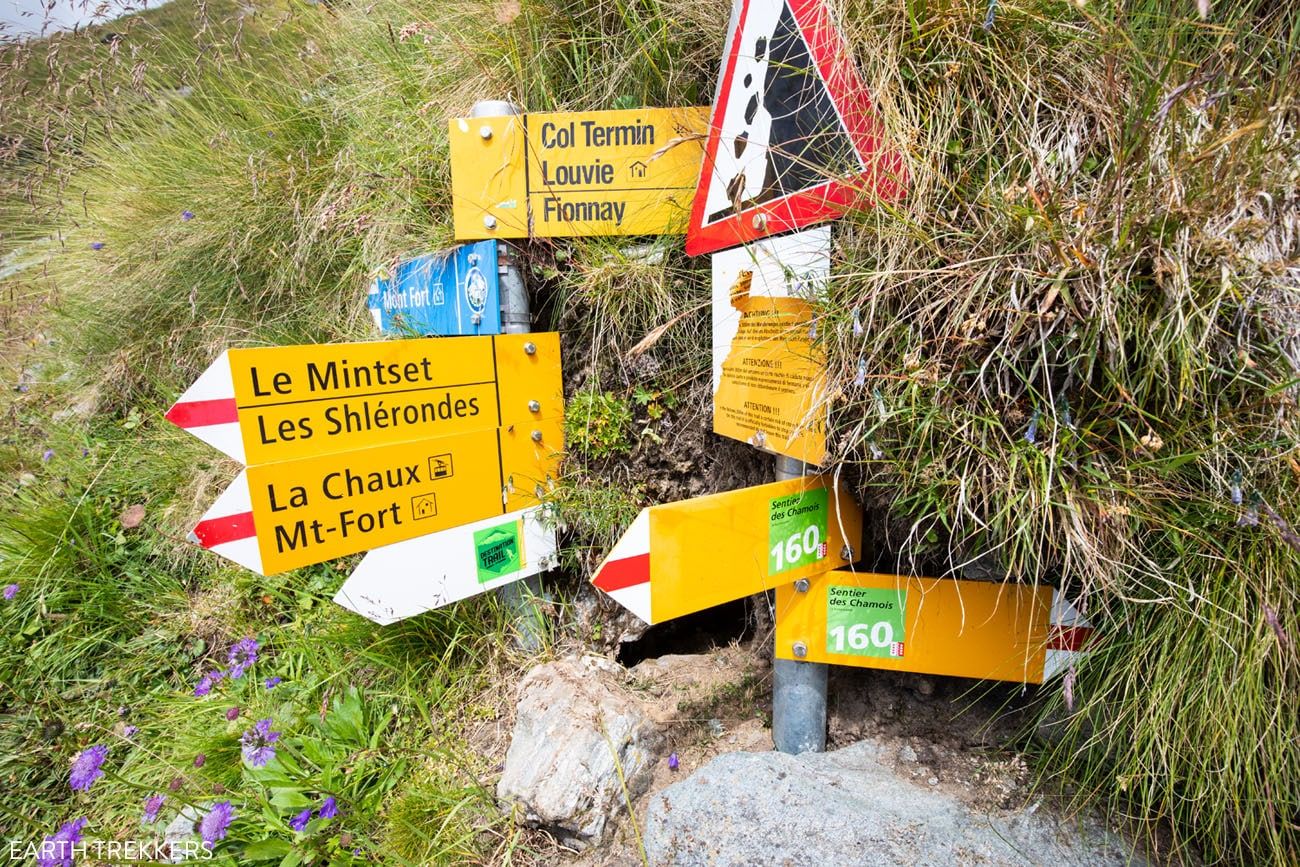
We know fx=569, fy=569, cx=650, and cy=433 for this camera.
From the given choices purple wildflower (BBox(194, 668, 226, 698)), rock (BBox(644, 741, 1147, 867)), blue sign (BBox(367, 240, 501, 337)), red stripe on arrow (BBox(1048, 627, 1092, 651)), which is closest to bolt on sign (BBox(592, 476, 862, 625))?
red stripe on arrow (BBox(1048, 627, 1092, 651))

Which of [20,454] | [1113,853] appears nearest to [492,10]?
[1113,853]

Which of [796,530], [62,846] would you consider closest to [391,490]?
[796,530]

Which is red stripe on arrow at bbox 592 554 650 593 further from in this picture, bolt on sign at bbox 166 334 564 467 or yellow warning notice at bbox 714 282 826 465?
bolt on sign at bbox 166 334 564 467

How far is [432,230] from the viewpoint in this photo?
2.50 metres

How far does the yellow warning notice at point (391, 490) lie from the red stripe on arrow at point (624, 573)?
2.60 ft

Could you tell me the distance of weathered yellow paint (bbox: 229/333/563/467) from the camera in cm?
147

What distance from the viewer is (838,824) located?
154 cm

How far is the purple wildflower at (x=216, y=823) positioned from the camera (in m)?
1.73

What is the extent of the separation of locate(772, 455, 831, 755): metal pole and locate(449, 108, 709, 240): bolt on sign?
1.08m

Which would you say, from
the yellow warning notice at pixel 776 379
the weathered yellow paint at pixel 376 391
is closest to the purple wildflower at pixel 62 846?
the weathered yellow paint at pixel 376 391

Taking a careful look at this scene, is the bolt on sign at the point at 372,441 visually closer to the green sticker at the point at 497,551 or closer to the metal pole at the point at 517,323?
the green sticker at the point at 497,551

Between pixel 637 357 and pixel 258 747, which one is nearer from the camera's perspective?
pixel 258 747

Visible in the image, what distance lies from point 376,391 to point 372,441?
0.49 ft

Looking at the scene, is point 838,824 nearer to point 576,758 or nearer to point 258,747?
point 576,758
